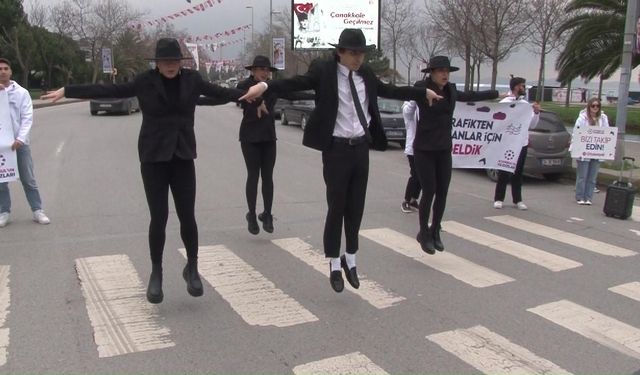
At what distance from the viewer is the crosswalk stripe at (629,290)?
518 cm

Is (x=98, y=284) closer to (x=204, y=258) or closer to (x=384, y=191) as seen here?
(x=204, y=258)

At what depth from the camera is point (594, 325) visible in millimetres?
4469

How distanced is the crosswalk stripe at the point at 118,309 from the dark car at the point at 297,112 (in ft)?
56.4

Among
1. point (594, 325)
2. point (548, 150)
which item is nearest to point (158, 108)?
point (594, 325)

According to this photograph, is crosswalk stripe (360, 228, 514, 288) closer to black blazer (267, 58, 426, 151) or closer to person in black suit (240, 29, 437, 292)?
person in black suit (240, 29, 437, 292)

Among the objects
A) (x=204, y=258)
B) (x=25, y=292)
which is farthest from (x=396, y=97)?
(x=25, y=292)

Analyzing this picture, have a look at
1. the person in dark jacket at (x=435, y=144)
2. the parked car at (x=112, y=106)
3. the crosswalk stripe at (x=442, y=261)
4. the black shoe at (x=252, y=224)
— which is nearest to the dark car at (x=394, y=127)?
the crosswalk stripe at (x=442, y=261)

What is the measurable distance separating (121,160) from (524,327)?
10.9 meters

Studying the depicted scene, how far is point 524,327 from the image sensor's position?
439 cm

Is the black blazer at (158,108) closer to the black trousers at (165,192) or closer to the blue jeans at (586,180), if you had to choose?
the black trousers at (165,192)

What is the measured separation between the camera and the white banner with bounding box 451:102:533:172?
29.6 feet

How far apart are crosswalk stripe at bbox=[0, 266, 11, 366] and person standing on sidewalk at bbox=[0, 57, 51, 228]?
6.44ft

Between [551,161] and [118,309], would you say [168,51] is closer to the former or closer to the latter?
[118,309]

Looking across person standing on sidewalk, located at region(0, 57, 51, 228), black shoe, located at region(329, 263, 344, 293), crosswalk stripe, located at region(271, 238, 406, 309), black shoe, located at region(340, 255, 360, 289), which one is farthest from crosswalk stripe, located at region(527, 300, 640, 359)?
person standing on sidewalk, located at region(0, 57, 51, 228)
